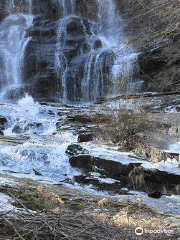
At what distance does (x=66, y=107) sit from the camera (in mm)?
15727

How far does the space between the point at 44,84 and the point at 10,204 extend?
57.2ft

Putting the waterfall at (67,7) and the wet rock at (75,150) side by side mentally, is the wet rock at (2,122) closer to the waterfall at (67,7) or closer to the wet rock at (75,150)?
the wet rock at (75,150)

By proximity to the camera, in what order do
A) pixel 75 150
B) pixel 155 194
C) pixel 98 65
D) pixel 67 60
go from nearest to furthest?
1. pixel 155 194
2. pixel 75 150
3. pixel 98 65
4. pixel 67 60

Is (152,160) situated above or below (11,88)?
below

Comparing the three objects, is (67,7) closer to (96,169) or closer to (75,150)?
(75,150)

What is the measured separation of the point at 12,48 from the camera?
77.4 ft

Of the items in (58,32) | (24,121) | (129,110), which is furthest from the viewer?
(58,32)

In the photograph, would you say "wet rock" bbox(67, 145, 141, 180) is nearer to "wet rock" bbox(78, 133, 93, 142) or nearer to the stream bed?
the stream bed

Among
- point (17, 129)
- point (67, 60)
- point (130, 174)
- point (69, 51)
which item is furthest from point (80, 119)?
point (69, 51)

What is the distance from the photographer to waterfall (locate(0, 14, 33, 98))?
2214 cm

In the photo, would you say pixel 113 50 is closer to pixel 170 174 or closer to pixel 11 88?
pixel 11 88

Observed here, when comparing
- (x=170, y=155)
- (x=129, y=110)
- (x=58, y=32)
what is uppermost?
(x=58, y=32)

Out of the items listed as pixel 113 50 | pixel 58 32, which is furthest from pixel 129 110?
pixel 58 32

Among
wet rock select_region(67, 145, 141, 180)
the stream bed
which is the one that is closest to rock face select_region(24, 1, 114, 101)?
A: the stream bed
